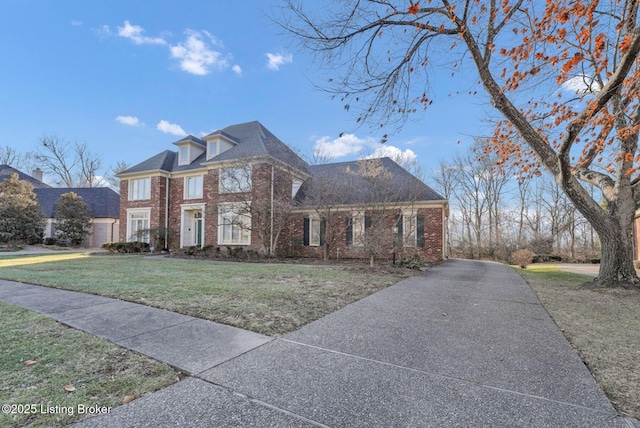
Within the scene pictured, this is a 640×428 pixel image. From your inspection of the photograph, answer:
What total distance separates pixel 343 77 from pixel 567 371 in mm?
5437

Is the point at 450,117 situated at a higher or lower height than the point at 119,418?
higher

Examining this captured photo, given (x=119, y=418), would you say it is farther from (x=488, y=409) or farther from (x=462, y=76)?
(x=462, y=76)

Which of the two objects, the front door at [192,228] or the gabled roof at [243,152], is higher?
the gabled roof at [243,152]

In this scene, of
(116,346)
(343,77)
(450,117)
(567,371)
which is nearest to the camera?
(567,371)

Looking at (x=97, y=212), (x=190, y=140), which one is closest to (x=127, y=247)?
(x=190, y=140)

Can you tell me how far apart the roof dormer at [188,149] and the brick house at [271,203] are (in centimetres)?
6

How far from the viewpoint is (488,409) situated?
211 cm

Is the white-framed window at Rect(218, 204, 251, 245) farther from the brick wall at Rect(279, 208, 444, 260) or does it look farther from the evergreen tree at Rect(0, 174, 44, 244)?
the evergreen tree at Rect(0, 174, 44, 244)

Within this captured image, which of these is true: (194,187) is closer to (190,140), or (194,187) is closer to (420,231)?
(190,140)

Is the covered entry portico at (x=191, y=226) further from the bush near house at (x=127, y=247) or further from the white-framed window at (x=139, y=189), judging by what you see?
the white-framed window at (x=139, y=189)

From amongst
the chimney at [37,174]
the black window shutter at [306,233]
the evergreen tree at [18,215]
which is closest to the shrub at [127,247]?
the evergreen tree at [18,215]

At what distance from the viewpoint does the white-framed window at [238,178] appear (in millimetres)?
14578

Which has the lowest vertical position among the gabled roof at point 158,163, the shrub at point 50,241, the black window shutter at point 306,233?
the shrub at point 50,241

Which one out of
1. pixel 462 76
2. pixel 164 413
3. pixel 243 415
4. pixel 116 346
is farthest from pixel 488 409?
pixel 462 76
